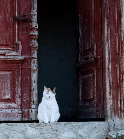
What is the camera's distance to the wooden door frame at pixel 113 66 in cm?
561

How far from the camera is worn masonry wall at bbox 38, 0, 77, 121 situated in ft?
26.2

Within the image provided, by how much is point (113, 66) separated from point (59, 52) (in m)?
2.52

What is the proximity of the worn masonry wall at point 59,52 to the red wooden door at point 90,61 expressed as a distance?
1365 millimetres

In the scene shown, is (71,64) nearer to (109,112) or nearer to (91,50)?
(91,50)

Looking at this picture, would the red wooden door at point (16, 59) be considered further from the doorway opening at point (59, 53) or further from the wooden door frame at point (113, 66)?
the doorway opening at point (59, 53)

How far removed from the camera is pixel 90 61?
6219 millimetres

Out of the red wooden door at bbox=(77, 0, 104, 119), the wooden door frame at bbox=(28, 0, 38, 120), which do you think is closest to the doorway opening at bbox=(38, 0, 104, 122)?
the red wooden door at bbox=(77, 0, 104, 119)

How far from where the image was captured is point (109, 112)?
568 centimetres

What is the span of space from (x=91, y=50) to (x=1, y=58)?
137cm

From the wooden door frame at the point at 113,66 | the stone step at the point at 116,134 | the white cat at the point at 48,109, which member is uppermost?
the wooden door frame at the point at 113,66

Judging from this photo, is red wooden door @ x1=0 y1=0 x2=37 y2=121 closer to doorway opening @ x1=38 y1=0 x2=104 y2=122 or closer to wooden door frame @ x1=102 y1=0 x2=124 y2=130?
wooden door frame @ x1=102 y1=0 x2=124 y2=130

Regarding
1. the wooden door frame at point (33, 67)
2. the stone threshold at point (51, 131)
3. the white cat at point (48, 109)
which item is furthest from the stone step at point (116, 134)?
the wooden door frame at point (33, 67)

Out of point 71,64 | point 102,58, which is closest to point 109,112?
point 102,58

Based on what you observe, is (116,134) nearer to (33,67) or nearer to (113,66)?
(113,66)
